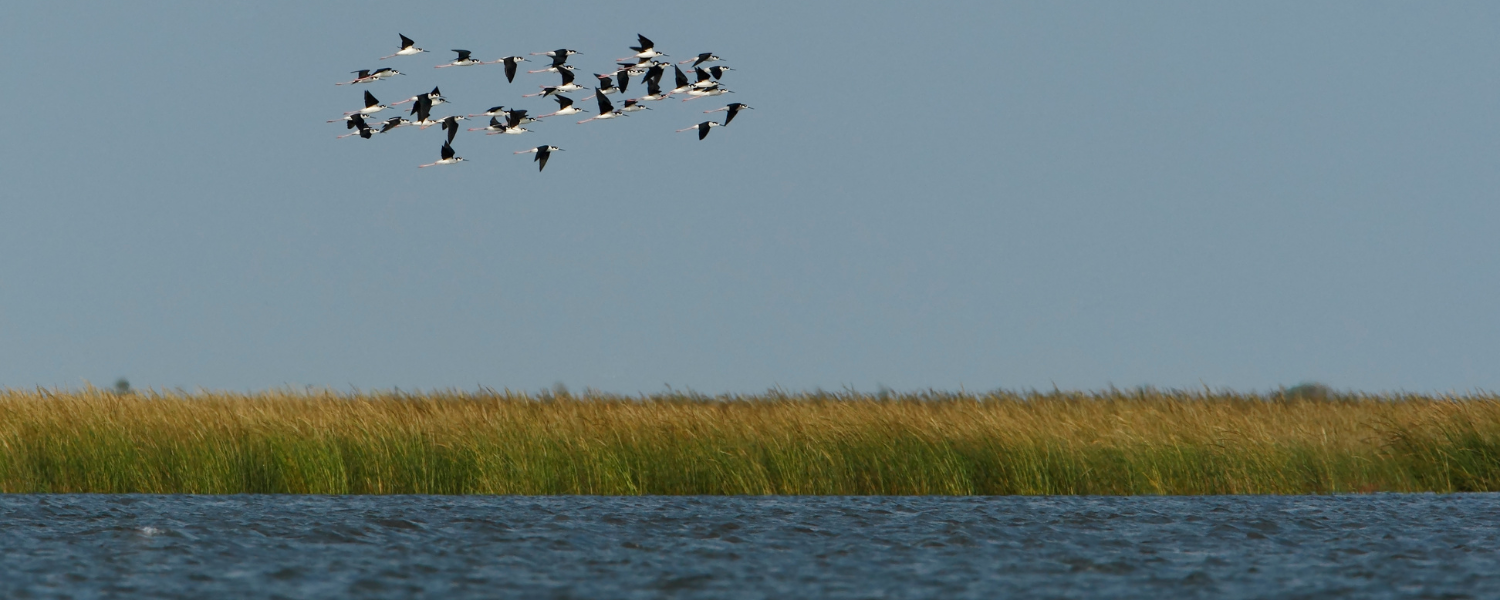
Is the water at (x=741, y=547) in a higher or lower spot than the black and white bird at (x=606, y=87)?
lower

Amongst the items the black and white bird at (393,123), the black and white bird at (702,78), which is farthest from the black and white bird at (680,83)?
the black and white bird at (393,123)

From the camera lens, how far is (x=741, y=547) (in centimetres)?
1270

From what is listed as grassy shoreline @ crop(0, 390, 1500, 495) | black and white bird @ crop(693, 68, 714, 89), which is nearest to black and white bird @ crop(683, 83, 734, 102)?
black and white bird @ crop(693, 68, 714, 89)

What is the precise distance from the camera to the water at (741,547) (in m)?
10.6

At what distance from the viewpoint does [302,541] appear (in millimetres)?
12828

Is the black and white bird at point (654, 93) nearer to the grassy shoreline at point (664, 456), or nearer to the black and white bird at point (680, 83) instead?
the black and white bird at point (680, 83)

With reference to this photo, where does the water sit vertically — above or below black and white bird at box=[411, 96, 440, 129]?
below

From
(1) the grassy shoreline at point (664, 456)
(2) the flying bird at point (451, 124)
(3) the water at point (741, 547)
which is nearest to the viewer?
(3) the water at point (741, 547)

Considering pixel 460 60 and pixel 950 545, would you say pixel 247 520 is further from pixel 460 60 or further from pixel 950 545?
pixel 460 60

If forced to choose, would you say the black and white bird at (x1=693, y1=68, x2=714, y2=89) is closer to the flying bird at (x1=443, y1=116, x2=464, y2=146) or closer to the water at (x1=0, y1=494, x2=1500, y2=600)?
the flying bird at (x1=443, y1=116, x2=464, y2=146)

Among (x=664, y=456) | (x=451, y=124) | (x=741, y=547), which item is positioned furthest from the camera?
(x=451, y=124)

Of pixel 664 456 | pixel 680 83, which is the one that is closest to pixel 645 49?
pixel 680 83

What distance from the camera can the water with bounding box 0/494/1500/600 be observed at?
10.6 metres

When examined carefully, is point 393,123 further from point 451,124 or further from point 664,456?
point 664,456
